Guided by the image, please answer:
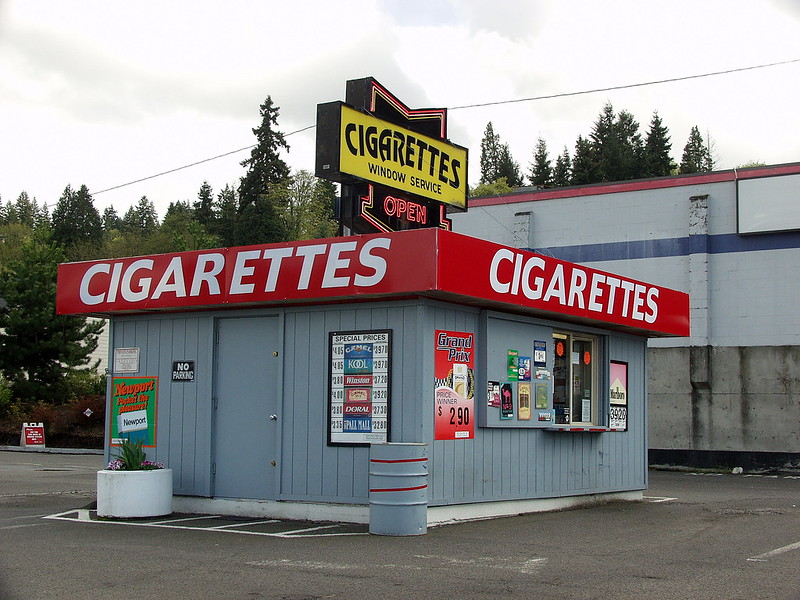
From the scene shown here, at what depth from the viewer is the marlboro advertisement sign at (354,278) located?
36.4ft

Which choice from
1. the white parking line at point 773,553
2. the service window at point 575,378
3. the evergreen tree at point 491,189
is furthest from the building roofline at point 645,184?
the evergreen tree at point 491,189

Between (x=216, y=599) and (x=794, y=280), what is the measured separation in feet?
71.0

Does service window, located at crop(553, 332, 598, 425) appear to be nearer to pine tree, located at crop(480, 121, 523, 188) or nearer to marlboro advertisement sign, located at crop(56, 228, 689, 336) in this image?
marlboro advertisement sign, located at crop(56, 228, 689, 336)

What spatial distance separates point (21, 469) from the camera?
76.9ft

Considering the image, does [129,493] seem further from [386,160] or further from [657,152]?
[657,152]

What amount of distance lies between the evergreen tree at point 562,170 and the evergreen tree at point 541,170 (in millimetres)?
590

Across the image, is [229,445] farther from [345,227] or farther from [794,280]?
[794,280]

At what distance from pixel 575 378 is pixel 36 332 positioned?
2626cm

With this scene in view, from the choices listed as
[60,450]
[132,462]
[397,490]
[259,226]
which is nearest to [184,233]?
[259,226]

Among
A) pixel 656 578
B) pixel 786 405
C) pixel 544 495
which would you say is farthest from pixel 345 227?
pixel 786 405

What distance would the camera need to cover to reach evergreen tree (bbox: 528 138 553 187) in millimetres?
88244

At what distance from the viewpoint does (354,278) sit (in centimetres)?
1147

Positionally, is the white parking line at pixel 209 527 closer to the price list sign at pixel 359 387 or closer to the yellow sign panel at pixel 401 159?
the price list sign at pixel 359 387

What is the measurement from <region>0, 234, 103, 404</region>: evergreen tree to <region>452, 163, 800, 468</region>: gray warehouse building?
1997 centimetres
